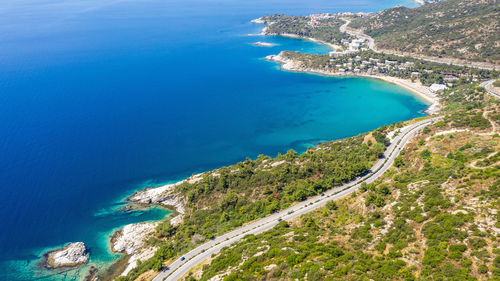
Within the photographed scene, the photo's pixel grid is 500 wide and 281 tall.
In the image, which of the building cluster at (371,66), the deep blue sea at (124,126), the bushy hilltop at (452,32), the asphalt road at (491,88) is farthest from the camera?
the building cluster at (371,66)

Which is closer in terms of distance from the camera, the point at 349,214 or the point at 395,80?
the point at 349,214

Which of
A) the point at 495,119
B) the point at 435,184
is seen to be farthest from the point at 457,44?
the point at 435,184

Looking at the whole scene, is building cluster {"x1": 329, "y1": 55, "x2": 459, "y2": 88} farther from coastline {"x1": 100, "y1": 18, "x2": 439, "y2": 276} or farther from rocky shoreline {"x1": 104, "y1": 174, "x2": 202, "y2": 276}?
rocky shoreline {"x1": 104, "y1": 174, "x2": 202, "y2": 276}

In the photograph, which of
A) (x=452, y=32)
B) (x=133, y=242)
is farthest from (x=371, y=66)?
(x=133, y=242)

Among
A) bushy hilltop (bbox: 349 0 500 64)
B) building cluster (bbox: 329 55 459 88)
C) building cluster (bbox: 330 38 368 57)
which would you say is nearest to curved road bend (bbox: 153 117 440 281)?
building cluster (bbox: 329 55 459 88)

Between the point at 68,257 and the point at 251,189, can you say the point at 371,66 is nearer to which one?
the point at 251,189

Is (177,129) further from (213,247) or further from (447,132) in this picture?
(447,132)

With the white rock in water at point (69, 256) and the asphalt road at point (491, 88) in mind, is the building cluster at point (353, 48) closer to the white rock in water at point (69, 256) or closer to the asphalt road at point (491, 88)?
the asphalt road at point (491, 88)

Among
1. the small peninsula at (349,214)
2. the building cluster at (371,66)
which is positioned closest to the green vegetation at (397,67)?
the building cluster at (371,66)
